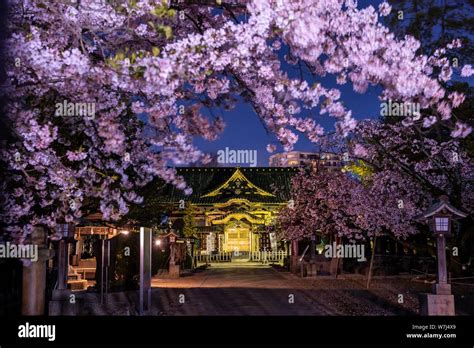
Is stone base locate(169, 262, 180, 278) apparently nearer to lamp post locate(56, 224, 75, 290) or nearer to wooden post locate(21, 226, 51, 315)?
lamp post locate(56, 224, 75, 290)

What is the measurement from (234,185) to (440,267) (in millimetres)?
24568

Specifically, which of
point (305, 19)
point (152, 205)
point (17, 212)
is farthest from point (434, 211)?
point (152, 205)

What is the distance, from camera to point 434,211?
951 centimetres

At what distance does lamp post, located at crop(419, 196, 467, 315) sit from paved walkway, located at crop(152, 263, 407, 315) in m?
1.80

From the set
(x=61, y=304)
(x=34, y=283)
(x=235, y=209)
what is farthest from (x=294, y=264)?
(x=34, y=283)

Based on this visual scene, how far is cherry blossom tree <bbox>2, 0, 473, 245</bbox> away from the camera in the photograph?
19.6ft

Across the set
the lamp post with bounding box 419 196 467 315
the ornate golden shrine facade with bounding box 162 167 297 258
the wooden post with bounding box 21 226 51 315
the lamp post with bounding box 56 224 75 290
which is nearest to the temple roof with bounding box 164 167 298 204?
the ornate golden shrine facade with bounding box 162 167 297 258

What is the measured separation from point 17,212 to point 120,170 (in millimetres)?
1994

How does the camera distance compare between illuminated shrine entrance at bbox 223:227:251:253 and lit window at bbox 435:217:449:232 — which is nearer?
lit window at bbox 435:217:449:232

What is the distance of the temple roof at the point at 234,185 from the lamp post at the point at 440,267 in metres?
21.7

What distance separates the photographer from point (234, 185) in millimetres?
33625

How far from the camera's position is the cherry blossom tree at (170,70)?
599 centimetres

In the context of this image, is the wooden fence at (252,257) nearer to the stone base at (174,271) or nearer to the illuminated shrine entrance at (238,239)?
the illuminated shrine entrance at (238,239)

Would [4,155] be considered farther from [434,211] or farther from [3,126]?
[434,211]
